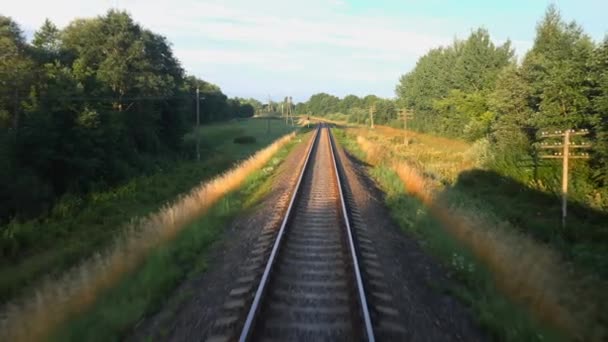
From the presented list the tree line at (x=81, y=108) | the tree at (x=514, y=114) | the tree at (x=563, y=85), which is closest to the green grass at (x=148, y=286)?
the tree line at (x=81, y=108)

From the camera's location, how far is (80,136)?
92.7 feet

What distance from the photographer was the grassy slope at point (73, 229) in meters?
14.2

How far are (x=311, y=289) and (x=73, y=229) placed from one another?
1615cm

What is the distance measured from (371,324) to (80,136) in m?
27.0

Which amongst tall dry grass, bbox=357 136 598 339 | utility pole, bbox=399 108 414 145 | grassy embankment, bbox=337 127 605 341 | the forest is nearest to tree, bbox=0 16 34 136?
grassy embankment, bbox=337 127 605 341

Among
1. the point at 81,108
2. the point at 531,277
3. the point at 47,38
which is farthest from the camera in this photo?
the point at 47,38

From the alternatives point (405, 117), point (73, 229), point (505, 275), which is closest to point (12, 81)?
point (73, 229)

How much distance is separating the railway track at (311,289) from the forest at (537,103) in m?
14.0

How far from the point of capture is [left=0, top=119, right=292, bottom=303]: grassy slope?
46.7 feet

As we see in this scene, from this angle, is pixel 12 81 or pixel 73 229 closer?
pixel 73 229

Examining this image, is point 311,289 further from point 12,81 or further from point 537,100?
point 537,100

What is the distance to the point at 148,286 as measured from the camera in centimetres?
745

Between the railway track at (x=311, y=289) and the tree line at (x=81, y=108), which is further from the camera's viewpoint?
the tree line at (x=81, y=108)

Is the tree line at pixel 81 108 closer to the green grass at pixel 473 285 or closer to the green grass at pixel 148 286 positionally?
the green grass at pixel 148 286
